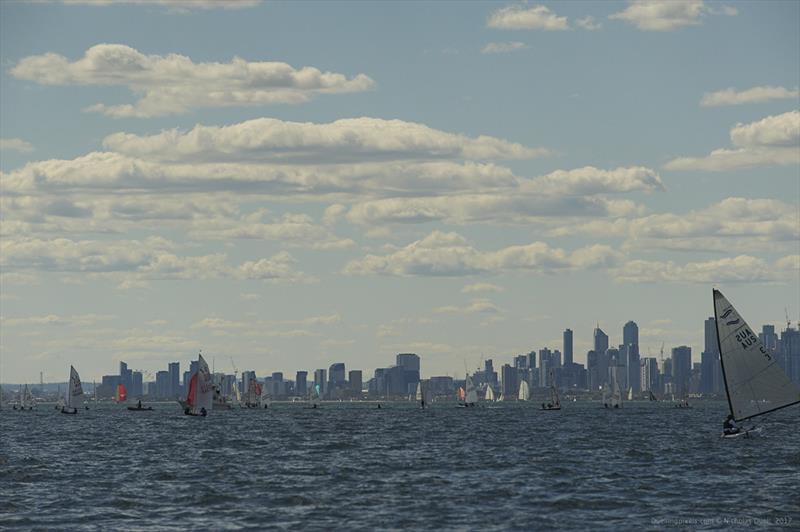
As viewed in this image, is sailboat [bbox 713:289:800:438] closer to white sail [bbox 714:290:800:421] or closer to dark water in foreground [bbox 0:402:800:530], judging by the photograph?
white sail [bbox 714:290:800:421]

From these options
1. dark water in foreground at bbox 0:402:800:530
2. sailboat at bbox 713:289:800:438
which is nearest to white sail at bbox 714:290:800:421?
sailboat at bbox 713:289:800:438

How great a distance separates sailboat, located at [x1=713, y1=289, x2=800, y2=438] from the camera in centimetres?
10719

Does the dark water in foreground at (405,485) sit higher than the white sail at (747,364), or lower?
lower

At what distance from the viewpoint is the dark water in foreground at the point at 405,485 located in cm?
6381

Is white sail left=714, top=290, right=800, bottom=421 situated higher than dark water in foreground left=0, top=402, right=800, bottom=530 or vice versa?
white sail left=714, top=290, right=800, bottom=421

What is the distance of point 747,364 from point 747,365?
79 mm

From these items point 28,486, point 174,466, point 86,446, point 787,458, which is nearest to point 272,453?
point 174,466

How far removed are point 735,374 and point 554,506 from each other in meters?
44.3

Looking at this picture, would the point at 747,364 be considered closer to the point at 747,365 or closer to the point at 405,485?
the point at 747,365

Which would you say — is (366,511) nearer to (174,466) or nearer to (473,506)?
(473,506)

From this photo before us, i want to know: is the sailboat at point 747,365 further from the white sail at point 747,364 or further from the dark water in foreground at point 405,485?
the dark water in foreground at point 405,485

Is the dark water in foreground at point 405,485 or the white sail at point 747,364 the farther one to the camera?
the white sail at point 747,364

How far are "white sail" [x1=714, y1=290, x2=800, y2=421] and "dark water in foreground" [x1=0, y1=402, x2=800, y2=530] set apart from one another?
470cm

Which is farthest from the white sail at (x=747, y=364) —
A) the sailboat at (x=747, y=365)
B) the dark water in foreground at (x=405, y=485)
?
the dark water in foreground at (x=405, y=485)
